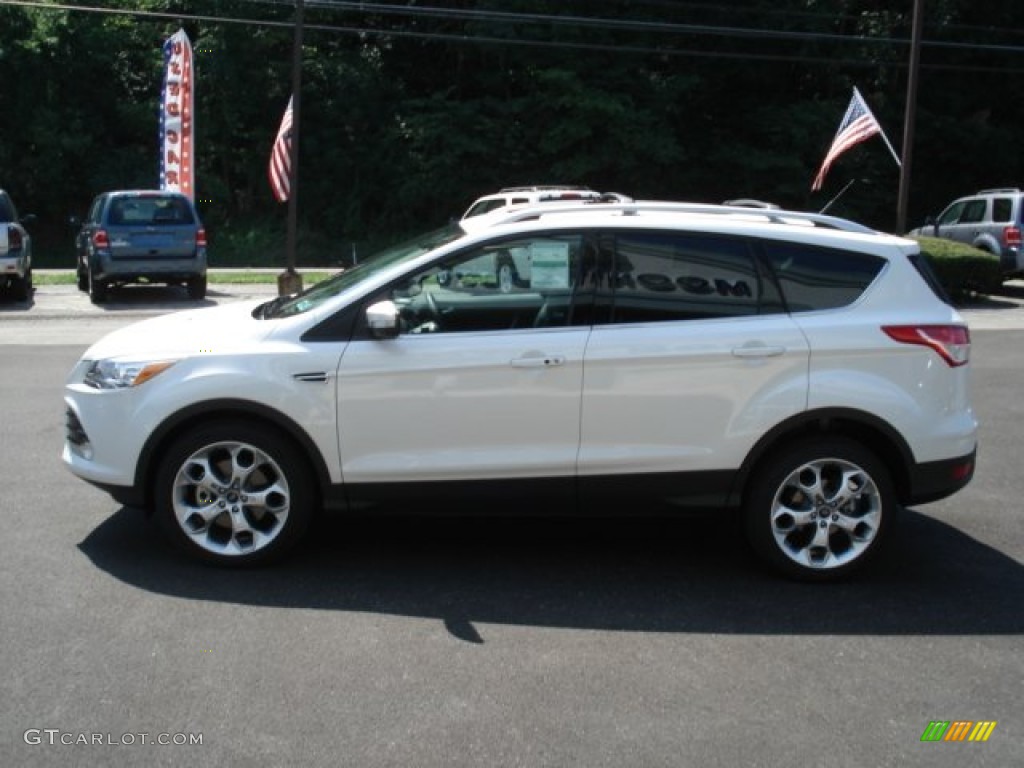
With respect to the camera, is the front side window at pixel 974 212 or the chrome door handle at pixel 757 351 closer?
the chrome door handle at pixel 757 351

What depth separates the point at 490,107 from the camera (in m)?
36.2

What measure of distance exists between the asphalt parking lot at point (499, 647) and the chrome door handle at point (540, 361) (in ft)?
3.37

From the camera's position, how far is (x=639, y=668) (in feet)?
14.3

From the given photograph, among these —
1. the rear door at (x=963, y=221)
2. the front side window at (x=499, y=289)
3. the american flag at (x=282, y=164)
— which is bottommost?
the front side window at (x=499, y=289)

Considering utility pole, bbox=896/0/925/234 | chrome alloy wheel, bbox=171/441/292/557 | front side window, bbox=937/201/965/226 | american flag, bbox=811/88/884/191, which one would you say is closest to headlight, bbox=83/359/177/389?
chrome alloy wheel, bbox=171/441/292/557

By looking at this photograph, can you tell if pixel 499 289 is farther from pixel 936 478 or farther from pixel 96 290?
pixel 96 290

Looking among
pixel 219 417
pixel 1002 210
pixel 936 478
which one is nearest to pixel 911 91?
pixel 1002 210

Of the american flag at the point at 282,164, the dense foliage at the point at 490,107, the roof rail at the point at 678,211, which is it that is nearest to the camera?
the roof rail at the point at 678,211

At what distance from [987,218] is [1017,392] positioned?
13.2 meters

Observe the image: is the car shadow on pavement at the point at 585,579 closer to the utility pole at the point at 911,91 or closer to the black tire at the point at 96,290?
the black tire at the point at 96,290

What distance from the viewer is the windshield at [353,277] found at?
557 centimetres

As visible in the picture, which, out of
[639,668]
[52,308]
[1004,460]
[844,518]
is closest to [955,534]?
[844,518]

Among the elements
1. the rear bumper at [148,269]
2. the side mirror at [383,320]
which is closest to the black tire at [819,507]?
the side mirror at [383,320]

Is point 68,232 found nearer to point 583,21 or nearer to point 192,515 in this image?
point 583,21
